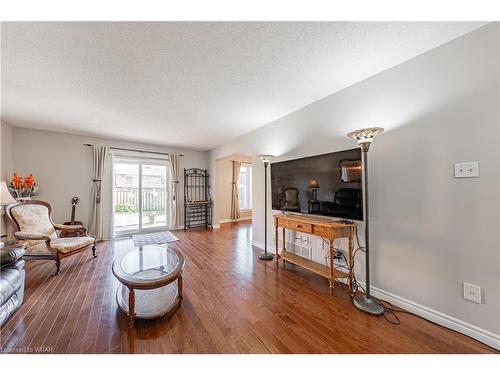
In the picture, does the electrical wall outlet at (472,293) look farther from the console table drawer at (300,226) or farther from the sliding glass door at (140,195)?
the sliding glass door at (140,195)

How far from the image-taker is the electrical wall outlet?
137 cm

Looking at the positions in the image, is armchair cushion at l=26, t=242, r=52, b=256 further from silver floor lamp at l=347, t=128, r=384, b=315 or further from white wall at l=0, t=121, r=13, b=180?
silver floor lamp at l=347, t=128, r=384, b=315

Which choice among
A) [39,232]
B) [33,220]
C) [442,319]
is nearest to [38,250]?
[39,232]

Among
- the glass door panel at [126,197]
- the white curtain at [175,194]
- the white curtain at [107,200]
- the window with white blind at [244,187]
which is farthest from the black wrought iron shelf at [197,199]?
the white curtain at [107,200]

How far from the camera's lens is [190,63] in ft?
5.69

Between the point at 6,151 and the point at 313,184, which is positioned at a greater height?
the point at 6,151

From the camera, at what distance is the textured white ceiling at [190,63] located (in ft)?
4.50

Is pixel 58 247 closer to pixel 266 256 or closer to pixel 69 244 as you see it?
pixel 69 244

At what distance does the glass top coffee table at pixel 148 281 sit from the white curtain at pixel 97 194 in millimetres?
2574

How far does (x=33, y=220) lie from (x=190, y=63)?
3.49m

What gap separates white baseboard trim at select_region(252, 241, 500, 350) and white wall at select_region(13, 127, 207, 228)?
5.62m

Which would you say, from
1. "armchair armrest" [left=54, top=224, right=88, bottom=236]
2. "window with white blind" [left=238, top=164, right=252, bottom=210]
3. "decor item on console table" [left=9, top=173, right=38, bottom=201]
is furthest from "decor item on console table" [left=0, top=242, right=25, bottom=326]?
"window with white blind" [left=238, top=164, right=252, bottom=210]
